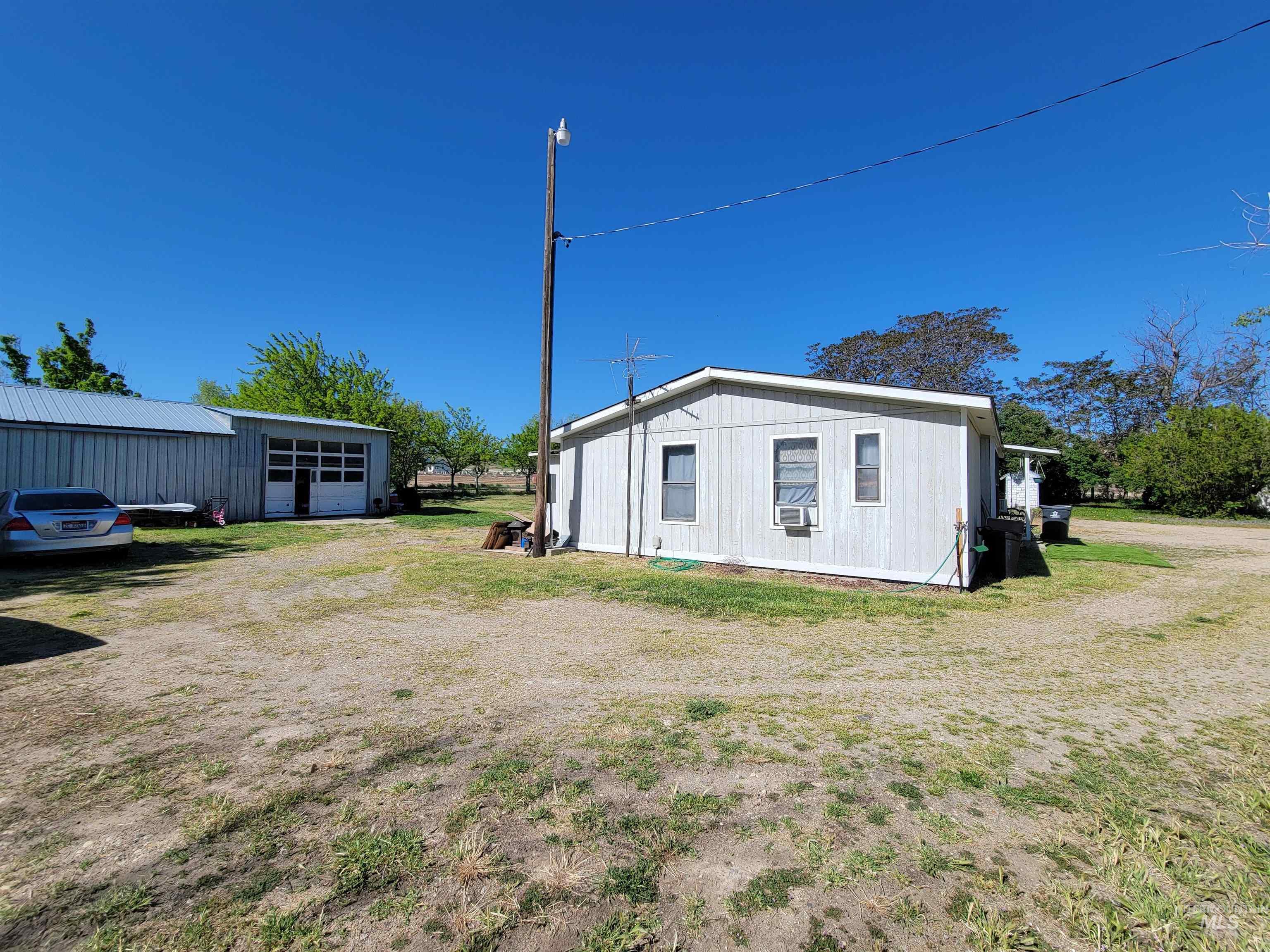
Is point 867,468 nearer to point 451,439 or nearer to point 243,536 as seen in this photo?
point 243,536

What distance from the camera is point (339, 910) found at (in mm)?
1924

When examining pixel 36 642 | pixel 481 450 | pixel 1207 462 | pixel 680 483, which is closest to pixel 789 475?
pixel 680 483

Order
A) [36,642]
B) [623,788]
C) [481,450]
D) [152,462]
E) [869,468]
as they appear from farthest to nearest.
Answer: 1. [481,450]
2. [152,462]
3. [869,468]
4. [36,642]
5. [623,788]

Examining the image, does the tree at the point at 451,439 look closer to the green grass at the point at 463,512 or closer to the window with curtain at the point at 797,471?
the green grass at the point at 463,512

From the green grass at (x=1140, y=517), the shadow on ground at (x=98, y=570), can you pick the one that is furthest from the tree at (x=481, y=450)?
the green grass at (x=1140, y=517)

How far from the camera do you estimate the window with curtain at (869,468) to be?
885 centimetres

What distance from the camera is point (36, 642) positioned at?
4.96 meters

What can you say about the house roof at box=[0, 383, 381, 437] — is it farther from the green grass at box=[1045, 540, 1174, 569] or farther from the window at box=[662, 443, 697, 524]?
the green grass at box=[1045, 540, 1174, 569]

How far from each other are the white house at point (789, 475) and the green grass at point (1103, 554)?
88.4 inches

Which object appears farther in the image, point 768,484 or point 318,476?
point 318,476

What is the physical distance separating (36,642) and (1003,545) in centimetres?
1308

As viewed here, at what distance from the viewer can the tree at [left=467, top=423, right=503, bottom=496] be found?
41.4 meters

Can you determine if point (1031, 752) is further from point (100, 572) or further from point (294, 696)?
point (100, 572)

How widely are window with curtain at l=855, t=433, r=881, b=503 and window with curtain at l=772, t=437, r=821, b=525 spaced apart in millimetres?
619
